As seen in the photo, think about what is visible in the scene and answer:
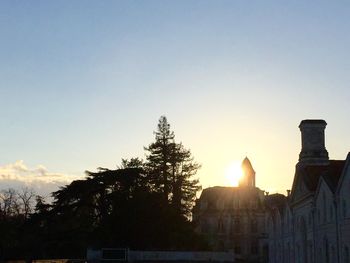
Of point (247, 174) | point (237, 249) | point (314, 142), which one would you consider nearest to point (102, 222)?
point (314, 142)

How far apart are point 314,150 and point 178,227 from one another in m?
20.1

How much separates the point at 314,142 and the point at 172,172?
26.0m

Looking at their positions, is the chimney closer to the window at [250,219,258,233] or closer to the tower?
the window at [250,219,258,233]

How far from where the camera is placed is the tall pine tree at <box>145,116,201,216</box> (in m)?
70.1

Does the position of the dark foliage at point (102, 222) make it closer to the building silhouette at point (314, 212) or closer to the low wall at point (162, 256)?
the low wall at point (162, 256)

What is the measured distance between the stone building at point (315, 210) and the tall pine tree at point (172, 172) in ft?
47.1

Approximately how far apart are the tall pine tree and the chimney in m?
21.8

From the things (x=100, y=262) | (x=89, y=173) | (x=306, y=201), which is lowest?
(x=100, y=262)

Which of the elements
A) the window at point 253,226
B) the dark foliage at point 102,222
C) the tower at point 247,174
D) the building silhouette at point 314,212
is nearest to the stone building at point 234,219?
the window at point 253,226

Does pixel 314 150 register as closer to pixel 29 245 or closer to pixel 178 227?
pixel 178 227

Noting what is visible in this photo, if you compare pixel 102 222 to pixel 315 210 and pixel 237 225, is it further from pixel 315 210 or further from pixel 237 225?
pixel 237 225

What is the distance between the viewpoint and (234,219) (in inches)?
3716

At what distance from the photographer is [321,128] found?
50531mm

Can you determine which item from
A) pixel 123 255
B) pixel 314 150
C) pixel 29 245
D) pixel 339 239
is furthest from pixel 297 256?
pixel 29 245
